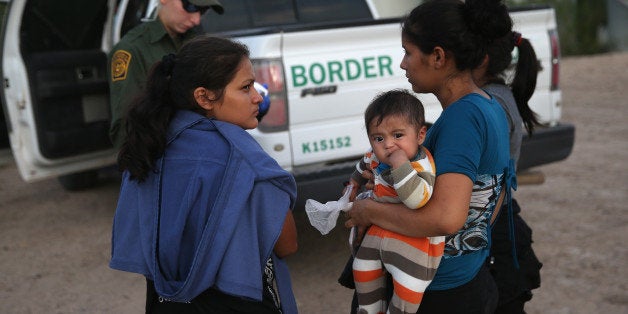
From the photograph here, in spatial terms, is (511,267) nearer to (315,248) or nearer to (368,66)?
(368,66)

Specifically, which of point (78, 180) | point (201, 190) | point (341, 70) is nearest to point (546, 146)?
point (341, 70)

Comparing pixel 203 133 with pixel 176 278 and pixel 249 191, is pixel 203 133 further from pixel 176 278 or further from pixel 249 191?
pixel 176 278

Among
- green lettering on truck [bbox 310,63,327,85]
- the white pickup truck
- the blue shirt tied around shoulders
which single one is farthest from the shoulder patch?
the blue shirt tied around shoulders

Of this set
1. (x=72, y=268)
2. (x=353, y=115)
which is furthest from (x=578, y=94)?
(x=72, y=268)

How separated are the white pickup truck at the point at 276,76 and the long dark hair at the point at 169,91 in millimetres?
2019

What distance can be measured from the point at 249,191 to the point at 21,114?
3.85 metres

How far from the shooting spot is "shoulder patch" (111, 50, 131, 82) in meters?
3.69

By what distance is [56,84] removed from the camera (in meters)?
5.20

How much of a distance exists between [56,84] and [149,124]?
3.63m

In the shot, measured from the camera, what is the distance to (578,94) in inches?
451

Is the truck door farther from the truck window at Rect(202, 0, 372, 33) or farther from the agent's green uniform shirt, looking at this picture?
the agent's green uniform shirt

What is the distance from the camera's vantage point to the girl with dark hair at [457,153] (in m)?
1.90

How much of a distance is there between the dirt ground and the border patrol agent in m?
1.34

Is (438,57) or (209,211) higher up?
(438,57)
